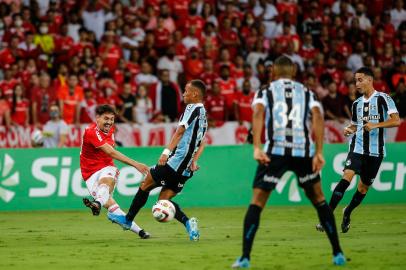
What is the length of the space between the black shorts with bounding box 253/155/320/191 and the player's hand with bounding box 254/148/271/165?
7 centimetres

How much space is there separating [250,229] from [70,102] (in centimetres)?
1353

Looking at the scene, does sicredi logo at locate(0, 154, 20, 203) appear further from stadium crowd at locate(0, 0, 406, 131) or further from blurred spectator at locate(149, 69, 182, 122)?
blurred spectator at locate(149, 69, 182, 122)

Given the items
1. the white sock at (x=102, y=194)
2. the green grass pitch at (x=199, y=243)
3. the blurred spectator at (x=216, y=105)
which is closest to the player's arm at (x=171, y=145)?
the green grass pitch at (x=199, y=243)

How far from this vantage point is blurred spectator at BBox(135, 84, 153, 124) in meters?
23.7

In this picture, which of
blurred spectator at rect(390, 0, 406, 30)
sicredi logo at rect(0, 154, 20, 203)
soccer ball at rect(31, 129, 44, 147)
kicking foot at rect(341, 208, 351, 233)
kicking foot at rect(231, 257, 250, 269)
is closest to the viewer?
kicking foot at rect(231, 257, 250, 269)

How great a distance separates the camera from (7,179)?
2000 centimetres

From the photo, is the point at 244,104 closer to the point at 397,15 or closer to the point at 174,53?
the point at 174,53

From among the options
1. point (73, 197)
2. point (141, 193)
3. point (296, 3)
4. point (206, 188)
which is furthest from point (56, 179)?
point (296, 3)

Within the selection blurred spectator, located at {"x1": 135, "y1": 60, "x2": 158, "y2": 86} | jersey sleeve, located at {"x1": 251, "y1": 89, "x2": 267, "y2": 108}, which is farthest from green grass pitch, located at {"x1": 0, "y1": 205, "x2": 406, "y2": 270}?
blurred spectator, located at {"x1": 135, "y1": 60, "x2": 158, "y2": 86}

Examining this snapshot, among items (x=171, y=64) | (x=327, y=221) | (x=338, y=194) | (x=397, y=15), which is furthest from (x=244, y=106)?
(x=327, y=221)

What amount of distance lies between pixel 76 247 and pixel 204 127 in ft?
7.98

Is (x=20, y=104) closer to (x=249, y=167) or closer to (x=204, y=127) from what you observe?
(x=249, y=167)

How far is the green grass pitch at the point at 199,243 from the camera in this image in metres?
11.0

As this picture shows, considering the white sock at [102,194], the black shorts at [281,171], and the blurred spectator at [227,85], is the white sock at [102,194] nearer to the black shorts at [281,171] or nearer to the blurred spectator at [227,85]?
the black shorts at [281,171]
